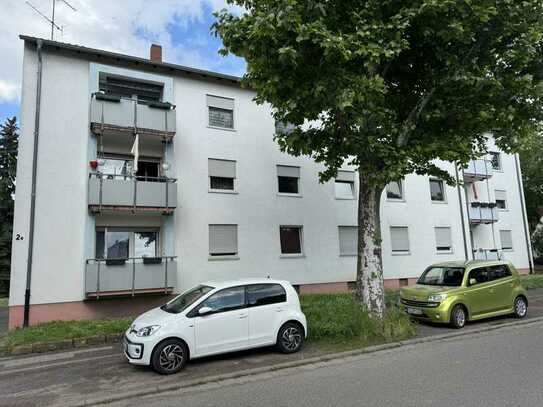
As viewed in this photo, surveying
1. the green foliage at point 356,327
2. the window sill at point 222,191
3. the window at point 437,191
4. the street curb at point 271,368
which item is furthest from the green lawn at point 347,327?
the window at point 437,191

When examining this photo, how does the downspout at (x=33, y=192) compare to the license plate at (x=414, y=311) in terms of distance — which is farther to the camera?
the downspout at (x=33, y=192)

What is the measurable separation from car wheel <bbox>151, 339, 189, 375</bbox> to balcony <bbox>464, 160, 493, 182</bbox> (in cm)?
2139

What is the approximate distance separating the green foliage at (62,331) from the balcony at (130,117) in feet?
21.9

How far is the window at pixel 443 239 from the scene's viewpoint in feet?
70.8

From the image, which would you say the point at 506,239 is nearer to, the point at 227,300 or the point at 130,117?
the point at 130,117

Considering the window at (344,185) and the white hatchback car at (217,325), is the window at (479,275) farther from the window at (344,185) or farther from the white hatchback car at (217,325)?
the window at (344,185)

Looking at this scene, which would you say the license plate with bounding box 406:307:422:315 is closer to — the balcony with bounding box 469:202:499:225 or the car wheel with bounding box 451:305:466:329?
the car wheel with bounding box 451:305:466:329

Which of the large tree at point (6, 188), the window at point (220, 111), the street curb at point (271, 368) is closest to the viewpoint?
the street curb at point (271, 368)

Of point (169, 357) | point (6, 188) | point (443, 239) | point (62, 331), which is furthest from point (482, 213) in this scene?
point (6, 188)

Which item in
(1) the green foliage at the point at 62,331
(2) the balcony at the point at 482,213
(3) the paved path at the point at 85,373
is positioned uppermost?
(2) the balcony at the point at 482,213

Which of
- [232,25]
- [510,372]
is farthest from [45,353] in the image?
[510,372]

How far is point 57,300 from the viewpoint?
41.8 ft

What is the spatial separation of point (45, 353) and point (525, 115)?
43.3 ft

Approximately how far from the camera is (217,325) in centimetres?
714
